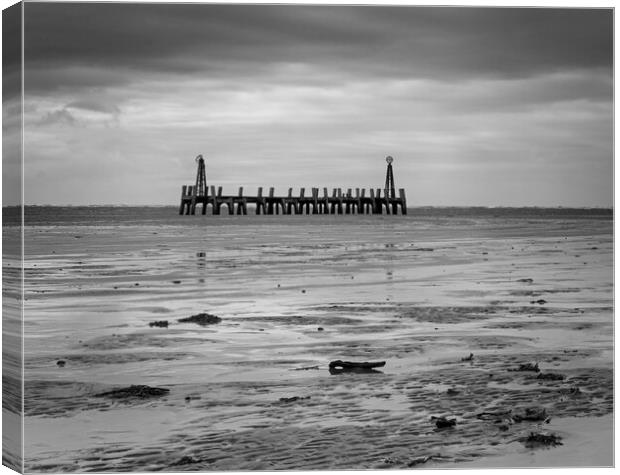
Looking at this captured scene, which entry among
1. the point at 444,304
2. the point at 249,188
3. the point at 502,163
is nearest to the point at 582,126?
the point at 502,163

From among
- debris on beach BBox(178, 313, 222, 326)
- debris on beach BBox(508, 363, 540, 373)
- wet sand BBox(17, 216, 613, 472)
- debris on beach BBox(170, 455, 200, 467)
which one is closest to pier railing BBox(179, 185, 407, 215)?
wet sand BBox(17, 216, 613, 472)

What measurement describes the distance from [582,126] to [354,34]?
1.88m

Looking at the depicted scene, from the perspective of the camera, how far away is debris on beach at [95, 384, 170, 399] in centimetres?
759

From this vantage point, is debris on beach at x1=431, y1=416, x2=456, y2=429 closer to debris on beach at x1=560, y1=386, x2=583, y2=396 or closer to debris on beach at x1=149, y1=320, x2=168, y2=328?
debris on beach at x1=560, y1=386, x2=583, y2=396

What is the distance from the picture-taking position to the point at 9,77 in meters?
7.52

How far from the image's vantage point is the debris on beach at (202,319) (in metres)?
8.52

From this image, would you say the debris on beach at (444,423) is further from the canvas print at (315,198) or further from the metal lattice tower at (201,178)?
the metal lattice tower at (201,178)

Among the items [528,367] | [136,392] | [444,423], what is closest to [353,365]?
[444,423]

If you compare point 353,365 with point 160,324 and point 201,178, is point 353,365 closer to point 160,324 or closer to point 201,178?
point 160,324

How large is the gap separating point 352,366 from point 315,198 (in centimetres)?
189

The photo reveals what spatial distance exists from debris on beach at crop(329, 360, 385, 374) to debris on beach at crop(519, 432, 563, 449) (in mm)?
1197

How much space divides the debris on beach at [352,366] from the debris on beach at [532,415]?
105 centimetres

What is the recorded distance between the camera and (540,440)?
24.5ft

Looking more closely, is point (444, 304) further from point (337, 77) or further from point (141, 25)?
point (141, 25)
